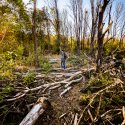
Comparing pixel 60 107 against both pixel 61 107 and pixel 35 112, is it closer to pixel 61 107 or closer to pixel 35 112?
pixel 61 107

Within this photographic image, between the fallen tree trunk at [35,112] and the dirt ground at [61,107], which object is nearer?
the fallen tree trunk at [35,112]

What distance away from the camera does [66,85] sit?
866 cm

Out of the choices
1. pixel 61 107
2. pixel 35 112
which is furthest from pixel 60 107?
pixel 35 112

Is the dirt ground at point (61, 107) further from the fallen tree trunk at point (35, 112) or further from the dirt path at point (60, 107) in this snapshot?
the fallen tree trunk at point (35, 112)

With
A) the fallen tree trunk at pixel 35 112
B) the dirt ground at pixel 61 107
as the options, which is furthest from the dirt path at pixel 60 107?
the fallen tree trunk at pixel 35 112

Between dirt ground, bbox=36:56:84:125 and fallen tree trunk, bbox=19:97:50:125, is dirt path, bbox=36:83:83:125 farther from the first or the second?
fallen tree trunk, bbox=19:97:50:125

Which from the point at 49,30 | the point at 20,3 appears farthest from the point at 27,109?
the point at 49,30

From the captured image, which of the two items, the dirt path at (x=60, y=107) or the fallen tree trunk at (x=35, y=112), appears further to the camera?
the dirt path at (x=60, y=107)

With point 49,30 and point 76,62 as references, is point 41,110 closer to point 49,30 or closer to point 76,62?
point 76,62

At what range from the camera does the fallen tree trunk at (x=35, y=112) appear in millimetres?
5863

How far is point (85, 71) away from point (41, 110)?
13.3 ft

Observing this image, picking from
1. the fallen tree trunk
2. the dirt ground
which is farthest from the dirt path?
the fallen tree trunk

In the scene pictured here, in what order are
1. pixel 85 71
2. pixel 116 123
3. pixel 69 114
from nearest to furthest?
pixel 116 123 → pixel 69 114 → pixel 85 71

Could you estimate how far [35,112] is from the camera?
617 cm
